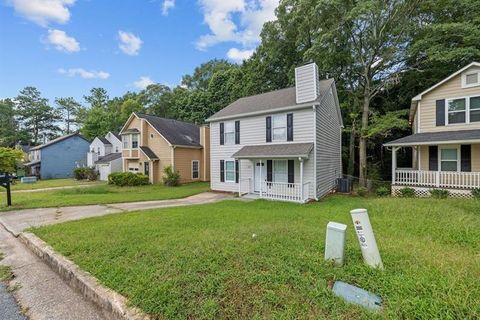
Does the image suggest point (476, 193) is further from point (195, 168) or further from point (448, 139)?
point (195, 168)

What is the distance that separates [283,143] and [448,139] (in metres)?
7.52

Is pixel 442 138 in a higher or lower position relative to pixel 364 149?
higher

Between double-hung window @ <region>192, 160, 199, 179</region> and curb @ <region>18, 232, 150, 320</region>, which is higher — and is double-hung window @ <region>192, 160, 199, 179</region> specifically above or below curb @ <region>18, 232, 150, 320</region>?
above

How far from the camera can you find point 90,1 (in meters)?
10.8

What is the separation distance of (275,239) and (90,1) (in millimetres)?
13176

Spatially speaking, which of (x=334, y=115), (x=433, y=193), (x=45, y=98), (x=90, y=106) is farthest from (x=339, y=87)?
(x=45, y=98)

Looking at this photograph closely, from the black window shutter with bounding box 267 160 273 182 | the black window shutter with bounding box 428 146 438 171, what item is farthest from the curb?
the black window shutter with bounding box 428 146 438 171

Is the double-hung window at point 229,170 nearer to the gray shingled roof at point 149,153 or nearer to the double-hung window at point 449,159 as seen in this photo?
the gray shingled roof at point 149,153

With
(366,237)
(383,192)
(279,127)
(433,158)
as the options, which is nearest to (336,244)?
(366,237)

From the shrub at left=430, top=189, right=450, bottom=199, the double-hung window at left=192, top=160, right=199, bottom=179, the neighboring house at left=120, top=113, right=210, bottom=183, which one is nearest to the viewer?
the shrub at left=430, top=189, right=450, bottom=199

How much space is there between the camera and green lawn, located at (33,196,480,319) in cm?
254

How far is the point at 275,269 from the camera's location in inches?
132

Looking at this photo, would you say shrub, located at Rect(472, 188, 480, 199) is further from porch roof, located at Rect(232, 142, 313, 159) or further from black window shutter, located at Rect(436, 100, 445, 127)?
porch roof, located at Rect(232, 142, 313, 159)

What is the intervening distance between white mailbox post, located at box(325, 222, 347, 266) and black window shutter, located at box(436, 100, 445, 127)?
13.3 meters
